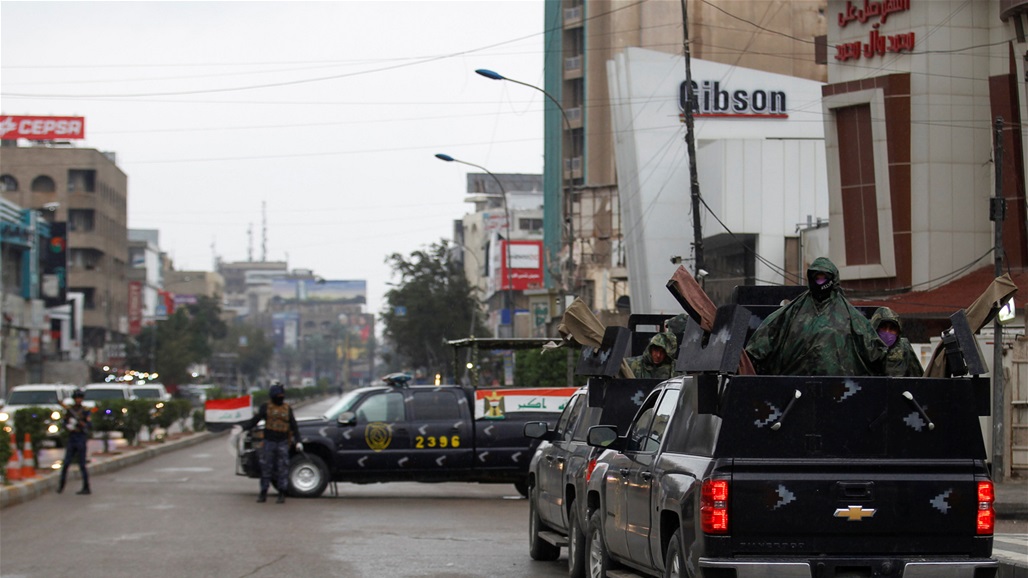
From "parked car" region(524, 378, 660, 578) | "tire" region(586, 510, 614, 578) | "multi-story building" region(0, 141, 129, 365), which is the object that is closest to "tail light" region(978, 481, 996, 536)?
"tire" region(586, 510, 614, 578)

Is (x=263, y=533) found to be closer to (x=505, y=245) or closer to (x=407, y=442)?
(x=407, y=442)

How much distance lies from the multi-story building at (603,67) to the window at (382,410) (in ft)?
78.0

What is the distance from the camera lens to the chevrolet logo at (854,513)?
7328 mm

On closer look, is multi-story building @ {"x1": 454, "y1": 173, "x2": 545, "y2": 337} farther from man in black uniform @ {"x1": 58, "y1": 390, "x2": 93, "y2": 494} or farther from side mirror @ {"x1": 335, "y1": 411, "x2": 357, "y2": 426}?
man in black uniform @ {"x1": 58, "y1": 390, "x2": 93, "y2": 494}

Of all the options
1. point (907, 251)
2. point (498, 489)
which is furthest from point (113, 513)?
point (907, 251)

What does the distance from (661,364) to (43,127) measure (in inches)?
3598

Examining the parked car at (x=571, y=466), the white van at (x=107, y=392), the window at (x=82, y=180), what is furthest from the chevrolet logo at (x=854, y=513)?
the window at (x=82, y=180)

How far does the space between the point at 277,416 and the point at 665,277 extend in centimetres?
2551

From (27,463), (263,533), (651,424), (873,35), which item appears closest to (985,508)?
(651,424)

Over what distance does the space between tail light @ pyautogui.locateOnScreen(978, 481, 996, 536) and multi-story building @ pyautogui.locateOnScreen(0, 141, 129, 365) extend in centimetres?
9350

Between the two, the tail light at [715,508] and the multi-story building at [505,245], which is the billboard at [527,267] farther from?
the tail light at [715,508]

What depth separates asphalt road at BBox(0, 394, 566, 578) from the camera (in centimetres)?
1295

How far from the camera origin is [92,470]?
27.3 m

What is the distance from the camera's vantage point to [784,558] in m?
7.28
